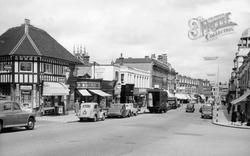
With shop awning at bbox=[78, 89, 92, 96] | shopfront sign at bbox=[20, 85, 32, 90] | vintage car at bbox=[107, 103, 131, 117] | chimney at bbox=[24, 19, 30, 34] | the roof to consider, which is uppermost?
chimney at bbox=[24, 19, 30, 34]

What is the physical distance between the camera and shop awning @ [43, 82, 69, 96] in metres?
31.8

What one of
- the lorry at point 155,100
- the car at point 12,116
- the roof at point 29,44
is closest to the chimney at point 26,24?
the roof at point 29,44

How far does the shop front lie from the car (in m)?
11.9

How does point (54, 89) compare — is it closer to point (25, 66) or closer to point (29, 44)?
point (25, 66)

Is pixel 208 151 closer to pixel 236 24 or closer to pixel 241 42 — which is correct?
pixel 236 24

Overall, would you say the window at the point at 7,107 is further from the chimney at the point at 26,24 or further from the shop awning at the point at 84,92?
the shop awning at the point at 84,92

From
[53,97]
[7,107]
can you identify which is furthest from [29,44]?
[7,107]

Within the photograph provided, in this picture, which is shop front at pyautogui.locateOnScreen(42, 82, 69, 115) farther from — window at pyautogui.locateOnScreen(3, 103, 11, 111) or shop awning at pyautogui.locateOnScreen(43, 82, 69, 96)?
window at pyautogui.locateOnScreen(3, 103, 11, 111)

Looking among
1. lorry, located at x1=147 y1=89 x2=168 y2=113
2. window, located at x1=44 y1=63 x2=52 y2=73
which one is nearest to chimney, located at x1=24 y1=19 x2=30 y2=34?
window, located at x1=44 y1=63 x2=52 y2=73

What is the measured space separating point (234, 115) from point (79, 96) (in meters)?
20.5

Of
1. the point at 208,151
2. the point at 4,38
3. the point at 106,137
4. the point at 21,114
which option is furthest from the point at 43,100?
the point at 208,151

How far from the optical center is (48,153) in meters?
11.7

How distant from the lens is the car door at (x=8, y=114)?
59.7 feet

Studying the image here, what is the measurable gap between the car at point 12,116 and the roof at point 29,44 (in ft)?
39.4
